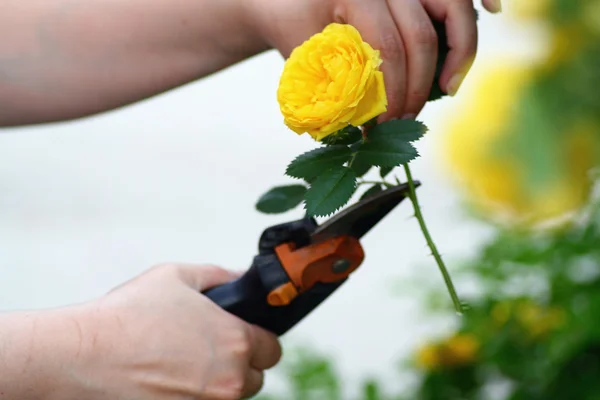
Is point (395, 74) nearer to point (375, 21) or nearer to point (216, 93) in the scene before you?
point (375, 21)

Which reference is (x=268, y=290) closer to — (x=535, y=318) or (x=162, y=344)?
(x=162, y=344)

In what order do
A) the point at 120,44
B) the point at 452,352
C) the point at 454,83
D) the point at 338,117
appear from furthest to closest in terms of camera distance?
the point at 452,352 < the point at 120,44 < the point at 454,83 < the point at 338,117

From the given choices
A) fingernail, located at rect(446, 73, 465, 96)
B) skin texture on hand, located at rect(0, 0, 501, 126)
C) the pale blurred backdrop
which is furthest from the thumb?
the pale blurred backdrop

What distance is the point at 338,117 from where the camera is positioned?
0.56 meters

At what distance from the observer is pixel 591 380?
97 cm

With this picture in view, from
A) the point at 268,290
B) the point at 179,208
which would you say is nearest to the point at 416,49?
the point at 268,290

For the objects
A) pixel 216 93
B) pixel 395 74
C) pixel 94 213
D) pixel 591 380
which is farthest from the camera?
pixel 216 93

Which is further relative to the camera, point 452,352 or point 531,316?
point 452,352

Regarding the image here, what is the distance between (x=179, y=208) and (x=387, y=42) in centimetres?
244

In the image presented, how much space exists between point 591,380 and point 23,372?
1.95 ft

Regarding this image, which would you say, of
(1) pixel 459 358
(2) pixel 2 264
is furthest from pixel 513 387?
(2) pixel 2 264

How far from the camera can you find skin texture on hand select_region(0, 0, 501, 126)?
2.89 ft

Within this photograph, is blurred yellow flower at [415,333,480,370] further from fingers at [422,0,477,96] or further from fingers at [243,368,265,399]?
fingers at [422,0,477,96]

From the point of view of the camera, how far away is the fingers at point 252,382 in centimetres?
88
